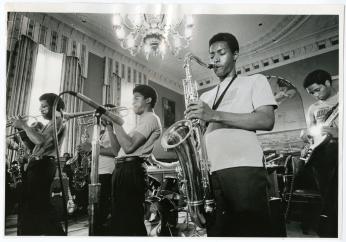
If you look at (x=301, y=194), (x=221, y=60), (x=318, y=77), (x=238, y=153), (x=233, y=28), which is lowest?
(x=301, y=194)

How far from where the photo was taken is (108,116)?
7.28 ft

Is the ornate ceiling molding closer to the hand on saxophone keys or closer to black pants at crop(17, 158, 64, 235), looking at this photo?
the hand on saxophone keys

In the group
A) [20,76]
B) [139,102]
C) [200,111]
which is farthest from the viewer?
[139,102]

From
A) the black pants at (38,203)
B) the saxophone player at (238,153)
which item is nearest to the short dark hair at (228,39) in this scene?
the saxophone player at (238,153)

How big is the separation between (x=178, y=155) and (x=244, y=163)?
51cm

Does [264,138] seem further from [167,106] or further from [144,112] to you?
[144,112]

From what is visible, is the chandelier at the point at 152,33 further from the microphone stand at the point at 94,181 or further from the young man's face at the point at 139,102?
the microphone stand at the point at 94,181

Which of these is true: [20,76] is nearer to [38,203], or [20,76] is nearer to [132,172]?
[38,203]

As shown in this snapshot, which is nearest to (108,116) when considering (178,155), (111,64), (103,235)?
(111,64)

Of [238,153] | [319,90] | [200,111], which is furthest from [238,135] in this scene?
[319,90]

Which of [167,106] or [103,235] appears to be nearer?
[103,235]

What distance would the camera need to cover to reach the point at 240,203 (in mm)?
1925

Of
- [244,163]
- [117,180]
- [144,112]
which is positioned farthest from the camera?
[144,112]

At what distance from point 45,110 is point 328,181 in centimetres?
243
